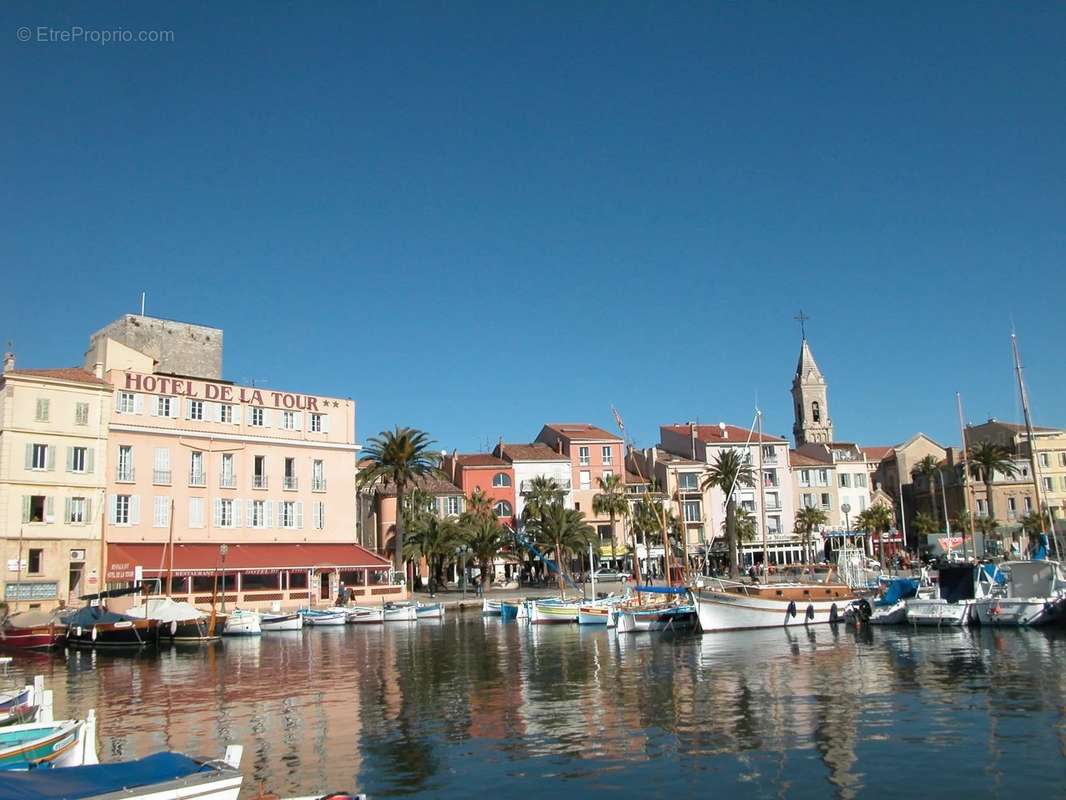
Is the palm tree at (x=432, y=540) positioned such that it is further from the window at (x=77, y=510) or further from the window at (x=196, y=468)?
the window at (x=77, y=510)

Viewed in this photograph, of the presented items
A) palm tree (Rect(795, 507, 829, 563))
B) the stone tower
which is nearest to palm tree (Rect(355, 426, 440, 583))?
palm tree (Rect(795, 507, 829, 563))

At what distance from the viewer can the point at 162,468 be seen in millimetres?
60875

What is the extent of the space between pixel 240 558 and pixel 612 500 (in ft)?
126

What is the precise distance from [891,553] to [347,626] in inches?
2718

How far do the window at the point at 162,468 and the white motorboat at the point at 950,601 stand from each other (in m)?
45.8

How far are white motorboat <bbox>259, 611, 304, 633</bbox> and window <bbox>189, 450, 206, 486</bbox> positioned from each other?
38.7 feet

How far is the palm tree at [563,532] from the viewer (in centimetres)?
8025

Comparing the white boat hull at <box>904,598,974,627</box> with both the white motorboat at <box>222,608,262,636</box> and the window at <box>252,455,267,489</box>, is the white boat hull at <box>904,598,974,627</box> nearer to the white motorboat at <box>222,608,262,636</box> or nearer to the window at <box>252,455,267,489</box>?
the white motorboat at <box>222,608,262,636</box>

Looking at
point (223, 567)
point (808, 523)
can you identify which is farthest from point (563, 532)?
point (223, 567)

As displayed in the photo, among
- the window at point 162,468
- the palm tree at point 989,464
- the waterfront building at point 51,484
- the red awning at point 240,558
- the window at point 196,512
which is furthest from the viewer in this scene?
the palm tree at point 989,464

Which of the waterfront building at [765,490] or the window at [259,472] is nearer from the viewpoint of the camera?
the window at [259,472]

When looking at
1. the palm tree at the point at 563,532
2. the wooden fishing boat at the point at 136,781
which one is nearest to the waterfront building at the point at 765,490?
the palm tree at the point at 563,532

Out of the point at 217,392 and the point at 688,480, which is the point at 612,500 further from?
the point at 217,392

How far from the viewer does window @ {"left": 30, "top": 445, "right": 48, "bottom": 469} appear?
54906 mm
